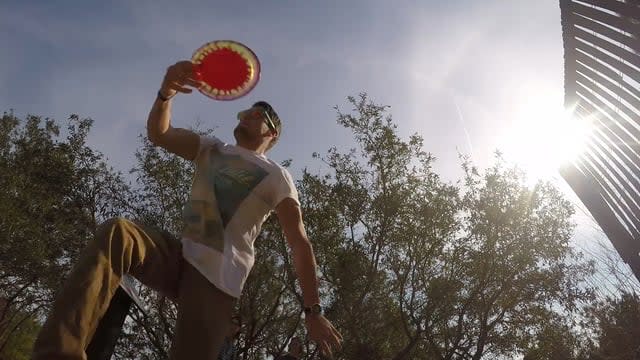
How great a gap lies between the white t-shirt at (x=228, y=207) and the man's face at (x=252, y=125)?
158 mm

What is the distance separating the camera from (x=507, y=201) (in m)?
21.0

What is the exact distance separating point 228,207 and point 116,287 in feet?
2.69

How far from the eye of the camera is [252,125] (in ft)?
11.5

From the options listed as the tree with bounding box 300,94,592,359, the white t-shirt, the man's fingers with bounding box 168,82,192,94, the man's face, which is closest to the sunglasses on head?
the man's face

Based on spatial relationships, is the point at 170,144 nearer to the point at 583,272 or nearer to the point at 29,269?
the point at 583,272

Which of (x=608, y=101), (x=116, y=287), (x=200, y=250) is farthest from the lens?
(x=608, y=101)

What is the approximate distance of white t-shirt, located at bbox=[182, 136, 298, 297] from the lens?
276 centimetres

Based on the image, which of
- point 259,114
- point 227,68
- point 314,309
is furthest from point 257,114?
point 314,309

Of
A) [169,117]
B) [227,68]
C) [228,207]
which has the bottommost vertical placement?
[228,207]

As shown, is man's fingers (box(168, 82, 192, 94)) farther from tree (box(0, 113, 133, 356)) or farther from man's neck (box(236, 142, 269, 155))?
tree (box(0, 113, 133, 356))

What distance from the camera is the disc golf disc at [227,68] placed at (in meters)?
3.30

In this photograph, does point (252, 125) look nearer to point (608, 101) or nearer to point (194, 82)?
point (194, 82)

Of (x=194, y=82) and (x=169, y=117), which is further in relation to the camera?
(x=169, y=117)

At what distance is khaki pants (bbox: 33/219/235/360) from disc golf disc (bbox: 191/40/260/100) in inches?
43.8
